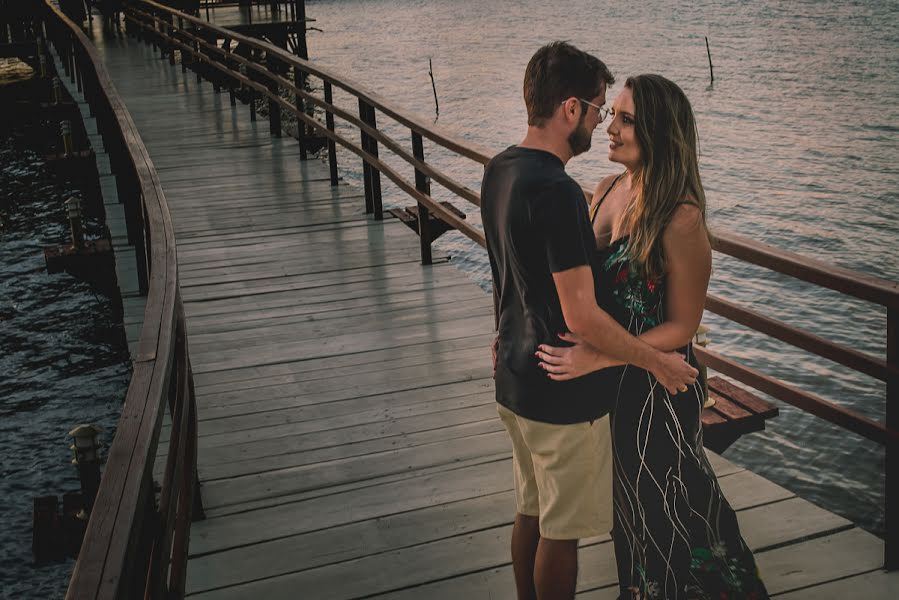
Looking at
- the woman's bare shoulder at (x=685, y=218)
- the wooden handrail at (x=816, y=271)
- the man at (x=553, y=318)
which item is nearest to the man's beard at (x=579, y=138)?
the man at (x=553, y=318)

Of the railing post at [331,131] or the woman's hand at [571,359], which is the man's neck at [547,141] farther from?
the railing post at [331,131]

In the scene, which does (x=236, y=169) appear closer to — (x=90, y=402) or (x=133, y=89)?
(x=90, y=402)

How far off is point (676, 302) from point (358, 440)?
2.36 m

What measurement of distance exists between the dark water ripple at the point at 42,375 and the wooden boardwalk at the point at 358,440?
249 cm

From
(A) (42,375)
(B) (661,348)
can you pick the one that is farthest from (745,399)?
(A) (42,375)

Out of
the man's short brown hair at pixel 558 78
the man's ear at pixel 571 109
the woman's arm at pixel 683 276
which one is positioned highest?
the man's short brown hair at pixel 558 78

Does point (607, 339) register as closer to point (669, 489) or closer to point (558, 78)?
point (669, 489)

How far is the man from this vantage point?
2436 millimetres

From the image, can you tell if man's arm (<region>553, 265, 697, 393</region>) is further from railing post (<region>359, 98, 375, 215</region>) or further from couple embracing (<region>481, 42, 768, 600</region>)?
railing post (<region>359, 98, 375, 215</region>)

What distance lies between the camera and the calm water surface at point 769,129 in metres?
14.5

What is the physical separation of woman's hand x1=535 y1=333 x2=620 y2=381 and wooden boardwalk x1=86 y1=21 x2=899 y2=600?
115 centimetres

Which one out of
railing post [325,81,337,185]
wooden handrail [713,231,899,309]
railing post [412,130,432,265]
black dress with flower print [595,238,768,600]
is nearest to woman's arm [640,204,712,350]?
black dress with flower print [595,238,768,600]

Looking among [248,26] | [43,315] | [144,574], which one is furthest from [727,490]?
[248,26]

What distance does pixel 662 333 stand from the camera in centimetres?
260
